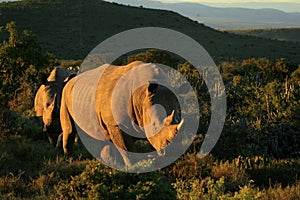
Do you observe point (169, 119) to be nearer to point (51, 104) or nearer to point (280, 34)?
point (51, 104)

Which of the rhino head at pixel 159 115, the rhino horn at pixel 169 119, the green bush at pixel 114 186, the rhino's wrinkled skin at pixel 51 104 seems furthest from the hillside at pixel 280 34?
the green bush at pixel 114 186

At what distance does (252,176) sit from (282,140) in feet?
6.15

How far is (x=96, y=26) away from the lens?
7231 cm

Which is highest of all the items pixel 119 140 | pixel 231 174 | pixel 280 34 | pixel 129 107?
pixel 129 107

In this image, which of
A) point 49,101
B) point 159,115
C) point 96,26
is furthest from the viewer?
point 96,26

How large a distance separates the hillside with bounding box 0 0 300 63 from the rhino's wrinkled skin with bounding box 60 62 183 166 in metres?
43.0

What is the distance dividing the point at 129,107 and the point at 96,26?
222ft

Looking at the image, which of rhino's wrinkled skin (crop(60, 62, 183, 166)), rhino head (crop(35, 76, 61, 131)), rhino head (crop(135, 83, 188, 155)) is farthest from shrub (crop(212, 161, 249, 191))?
rhino head (crop(35, 76, 61, 131))

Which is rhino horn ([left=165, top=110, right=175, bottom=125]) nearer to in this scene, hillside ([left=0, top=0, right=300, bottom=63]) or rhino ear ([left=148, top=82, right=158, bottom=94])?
rhino ear ([left=148, top=82, right=158, bottom=94])

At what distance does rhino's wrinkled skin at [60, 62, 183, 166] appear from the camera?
5301 mm

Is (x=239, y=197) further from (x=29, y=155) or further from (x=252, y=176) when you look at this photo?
(x=29, y=155)

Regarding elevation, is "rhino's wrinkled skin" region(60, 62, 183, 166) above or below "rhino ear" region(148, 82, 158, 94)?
below

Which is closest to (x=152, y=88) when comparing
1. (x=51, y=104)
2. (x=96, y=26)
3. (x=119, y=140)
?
(x=119, y=140)

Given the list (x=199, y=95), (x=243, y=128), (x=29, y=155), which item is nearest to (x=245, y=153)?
(x=243, y=128)
